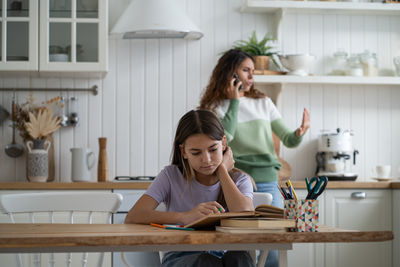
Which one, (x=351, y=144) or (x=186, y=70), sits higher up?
(x=186, y=70)

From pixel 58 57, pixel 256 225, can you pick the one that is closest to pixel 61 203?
pixel 256 225

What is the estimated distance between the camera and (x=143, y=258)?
117 inches

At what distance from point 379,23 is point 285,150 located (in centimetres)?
114

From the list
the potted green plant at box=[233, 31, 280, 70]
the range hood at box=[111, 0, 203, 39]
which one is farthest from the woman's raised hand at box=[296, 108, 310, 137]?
the range hood at box=[111, 0, 203, 39]

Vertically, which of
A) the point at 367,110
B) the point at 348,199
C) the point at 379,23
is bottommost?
the point at 348,199

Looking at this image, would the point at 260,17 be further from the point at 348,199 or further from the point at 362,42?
the point at 348,199

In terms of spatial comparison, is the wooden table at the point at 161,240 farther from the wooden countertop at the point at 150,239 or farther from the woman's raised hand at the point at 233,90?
the woman's raised hand at the point at 233,90

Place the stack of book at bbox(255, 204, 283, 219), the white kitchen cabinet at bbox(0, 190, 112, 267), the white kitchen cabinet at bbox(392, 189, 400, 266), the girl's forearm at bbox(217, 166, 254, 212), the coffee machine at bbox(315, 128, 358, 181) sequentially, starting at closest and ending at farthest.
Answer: the stack of book at bbox(255, 204, 283, 219) → the girl's forearm at bbox(217, 166, 254, 212) → the white kitchen cabinet at bbox(0, 190, 112, 267) → the white kitchen cabinet at bbox(392, 189, 400, 266) → the coffee machine at bbox(315, 128, 358, 181)

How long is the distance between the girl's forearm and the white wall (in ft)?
6.64

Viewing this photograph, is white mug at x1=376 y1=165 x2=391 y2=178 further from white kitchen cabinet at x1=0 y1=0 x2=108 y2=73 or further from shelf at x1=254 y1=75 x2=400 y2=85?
white kitchen cabinet at x1=0 y1=0 x2=108 y2=73

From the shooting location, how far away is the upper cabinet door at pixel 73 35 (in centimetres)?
352

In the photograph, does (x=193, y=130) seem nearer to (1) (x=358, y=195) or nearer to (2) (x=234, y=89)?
(2) (x=234, y=89)

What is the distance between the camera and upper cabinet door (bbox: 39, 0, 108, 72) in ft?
11.5

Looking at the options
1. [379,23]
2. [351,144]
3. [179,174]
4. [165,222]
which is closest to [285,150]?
[351,144]
